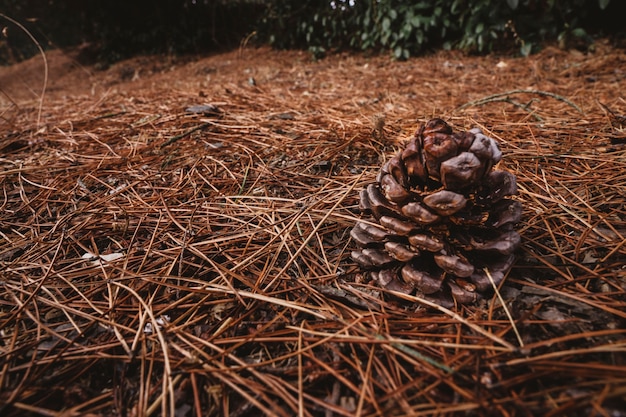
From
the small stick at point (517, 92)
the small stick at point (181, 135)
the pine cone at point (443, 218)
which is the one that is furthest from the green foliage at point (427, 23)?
the pine cone at point (443, 218)

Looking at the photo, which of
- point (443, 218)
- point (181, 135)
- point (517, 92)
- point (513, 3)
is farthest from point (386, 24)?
point (443, 218)

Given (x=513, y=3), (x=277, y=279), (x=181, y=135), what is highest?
(x=513, y=3)

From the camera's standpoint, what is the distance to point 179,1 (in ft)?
21.4

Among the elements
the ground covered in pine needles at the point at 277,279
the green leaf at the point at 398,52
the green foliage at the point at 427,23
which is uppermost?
the green foliage at the point at 427,23

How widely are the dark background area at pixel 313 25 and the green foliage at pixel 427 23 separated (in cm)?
1

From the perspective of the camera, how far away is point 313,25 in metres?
5.38

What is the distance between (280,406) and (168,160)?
137 cm

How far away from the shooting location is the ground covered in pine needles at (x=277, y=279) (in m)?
0.77

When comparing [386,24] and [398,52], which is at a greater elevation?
[386,24]

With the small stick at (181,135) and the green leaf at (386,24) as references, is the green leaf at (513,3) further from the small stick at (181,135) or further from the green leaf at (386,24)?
the small stick at (181,135)

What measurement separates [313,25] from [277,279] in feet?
17.4

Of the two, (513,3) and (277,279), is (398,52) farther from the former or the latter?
(277,279)

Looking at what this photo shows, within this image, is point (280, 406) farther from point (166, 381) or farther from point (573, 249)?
point (573, 249)

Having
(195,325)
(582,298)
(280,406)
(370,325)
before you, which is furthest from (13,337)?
(582,298)
